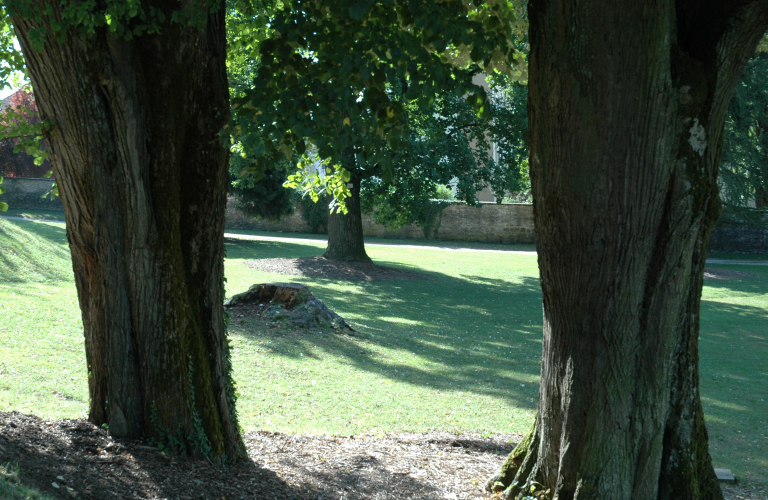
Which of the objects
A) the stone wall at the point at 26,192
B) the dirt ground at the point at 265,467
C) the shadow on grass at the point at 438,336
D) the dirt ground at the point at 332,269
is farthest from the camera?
the stone wall at the point at 26,192

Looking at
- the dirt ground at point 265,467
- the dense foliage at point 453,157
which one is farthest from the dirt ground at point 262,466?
the dense foliage at point 453,157

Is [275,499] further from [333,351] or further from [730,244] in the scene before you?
[730,244]

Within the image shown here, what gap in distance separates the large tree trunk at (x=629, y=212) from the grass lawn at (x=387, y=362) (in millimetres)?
2474

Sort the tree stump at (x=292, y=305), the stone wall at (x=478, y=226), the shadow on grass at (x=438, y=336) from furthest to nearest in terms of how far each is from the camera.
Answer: the stone wall at (x=478, y=226) → the tree stump at (x=292, y=305) → the shadow on grass at (x=438, y=336)

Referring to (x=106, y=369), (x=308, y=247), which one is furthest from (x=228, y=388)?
(x=308, y=247)

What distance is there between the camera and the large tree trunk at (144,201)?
3.83 meters

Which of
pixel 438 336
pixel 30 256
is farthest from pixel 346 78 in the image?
pixel 30 256

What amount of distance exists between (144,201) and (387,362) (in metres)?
6.08

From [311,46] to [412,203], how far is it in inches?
577

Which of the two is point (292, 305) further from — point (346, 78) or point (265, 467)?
point (346, 78)

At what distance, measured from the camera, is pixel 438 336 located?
37.7 feet

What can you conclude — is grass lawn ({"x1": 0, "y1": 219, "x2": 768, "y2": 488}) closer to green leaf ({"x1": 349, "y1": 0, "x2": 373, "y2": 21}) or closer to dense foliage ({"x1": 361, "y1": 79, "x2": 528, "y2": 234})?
dense foliage ({"x1": 361, "y1": 79, "x2": 528, "y2": 234})

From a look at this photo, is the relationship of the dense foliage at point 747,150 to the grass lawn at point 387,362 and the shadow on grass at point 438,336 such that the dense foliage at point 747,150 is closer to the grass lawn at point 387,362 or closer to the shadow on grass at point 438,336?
the grass lawn at point 387,362

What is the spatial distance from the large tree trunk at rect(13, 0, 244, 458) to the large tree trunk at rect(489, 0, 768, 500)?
2242mm
